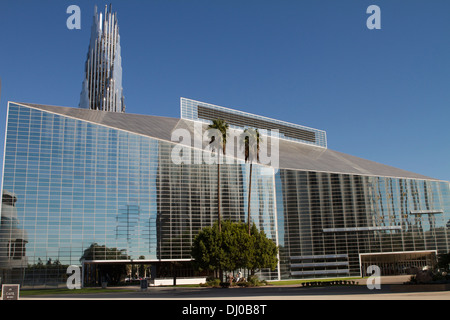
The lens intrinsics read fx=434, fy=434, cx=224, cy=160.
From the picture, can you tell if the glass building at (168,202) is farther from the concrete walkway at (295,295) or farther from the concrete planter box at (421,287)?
the concrete planter box at (421,287)

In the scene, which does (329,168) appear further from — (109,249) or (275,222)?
(109,249)

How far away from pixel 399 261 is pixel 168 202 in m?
50.7

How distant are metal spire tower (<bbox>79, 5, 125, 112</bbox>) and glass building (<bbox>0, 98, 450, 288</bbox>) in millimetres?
94900

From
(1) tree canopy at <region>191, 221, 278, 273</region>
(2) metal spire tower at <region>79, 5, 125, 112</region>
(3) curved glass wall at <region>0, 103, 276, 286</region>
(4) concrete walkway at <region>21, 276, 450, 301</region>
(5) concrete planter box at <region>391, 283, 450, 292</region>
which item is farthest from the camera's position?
(2) metal spire tower at <region>79, 5, 125, 112</region>

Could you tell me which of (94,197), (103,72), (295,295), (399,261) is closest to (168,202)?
(94,197)

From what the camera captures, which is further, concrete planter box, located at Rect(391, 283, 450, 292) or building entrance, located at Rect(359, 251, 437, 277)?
building entrance, located at Rect(359, 251, 437, 277)

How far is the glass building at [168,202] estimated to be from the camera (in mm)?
70562

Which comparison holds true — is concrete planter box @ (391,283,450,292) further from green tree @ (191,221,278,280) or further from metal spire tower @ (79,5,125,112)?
metal spire tower @ (79,5,125,112)

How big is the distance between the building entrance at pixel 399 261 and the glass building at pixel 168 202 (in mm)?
287

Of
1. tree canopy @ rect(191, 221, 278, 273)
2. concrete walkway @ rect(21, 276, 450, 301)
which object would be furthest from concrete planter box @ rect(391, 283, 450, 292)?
tree canopy @ rect(191, 221, 278, 273)

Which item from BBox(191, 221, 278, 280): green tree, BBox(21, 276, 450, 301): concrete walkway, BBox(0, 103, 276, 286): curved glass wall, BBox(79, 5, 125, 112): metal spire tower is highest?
BBox(79, 5, 125, 112): metal spire tower

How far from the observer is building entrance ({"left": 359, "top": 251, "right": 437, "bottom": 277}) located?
293 ft

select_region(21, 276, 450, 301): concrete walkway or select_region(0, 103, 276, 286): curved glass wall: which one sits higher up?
select_region(0, 103, 276, 286): curved glass wall

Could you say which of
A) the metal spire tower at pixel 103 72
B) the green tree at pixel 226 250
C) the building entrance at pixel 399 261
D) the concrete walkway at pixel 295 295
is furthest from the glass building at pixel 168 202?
the metal spire tower at pixel 103 72
